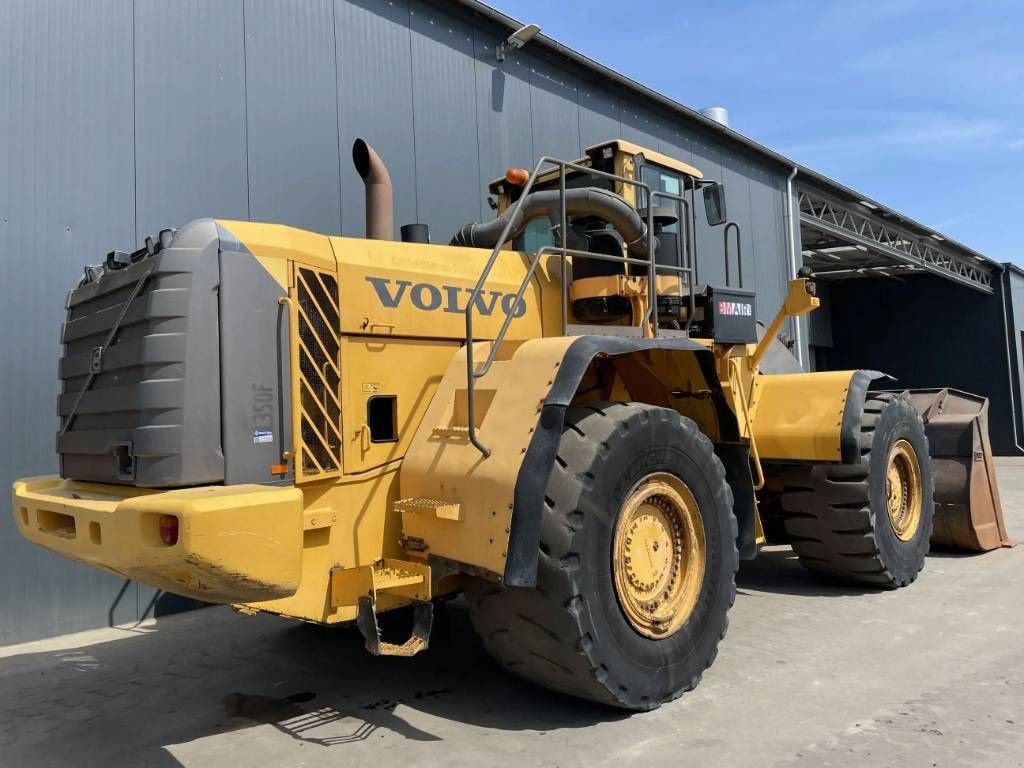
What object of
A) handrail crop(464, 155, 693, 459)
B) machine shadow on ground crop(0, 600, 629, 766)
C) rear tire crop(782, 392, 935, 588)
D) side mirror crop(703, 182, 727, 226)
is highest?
side mirror crop(703, 182, 727, 226)

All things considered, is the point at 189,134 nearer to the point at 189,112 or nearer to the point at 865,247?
the point at 189,112

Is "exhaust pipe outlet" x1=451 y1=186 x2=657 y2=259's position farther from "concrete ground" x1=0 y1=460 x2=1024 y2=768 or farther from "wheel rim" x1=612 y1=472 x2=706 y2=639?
"concrete ground" x1=0 y1=460 x2=1024 y2=768

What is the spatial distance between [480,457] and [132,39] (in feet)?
17.4

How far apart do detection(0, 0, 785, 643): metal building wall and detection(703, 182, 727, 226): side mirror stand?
3834 mm

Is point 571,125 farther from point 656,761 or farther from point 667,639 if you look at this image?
point 656,761

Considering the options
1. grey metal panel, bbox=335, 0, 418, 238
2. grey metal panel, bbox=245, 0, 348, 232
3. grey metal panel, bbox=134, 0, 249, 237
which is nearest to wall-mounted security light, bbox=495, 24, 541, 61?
grey metal panel, bbox=335, 0, 418, 238

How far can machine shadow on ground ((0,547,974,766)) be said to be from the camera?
3.93 meters

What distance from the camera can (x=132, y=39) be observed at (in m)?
6.72

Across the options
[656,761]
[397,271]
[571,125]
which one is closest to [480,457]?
[397,271]

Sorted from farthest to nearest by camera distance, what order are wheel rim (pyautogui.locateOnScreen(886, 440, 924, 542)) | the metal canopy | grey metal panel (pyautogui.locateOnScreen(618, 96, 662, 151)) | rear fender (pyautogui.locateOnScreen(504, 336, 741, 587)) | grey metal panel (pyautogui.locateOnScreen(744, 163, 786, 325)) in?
the metal canopy, grey metal panel (pyautogui.locateOnScreen(744, 163, 786, 325)), grey metal panel (pyautogui.locateOnScreen(618, 96, 662, 151)), wheel rim (pyautogui.locateOnScreen(886, 440, 924, 542)), rear fender (pyautogui.locateOnScreen(504, 336, 741, 587))

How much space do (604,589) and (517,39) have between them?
7691 millimetres

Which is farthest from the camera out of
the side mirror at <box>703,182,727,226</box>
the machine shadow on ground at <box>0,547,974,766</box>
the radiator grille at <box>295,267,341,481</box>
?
the side mirror at <box>703,182,727,226</box>

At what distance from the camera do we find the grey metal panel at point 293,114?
7461 mm

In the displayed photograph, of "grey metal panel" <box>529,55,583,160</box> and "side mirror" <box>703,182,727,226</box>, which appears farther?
"grey metal panel" <box>529,55,583,160</box>
